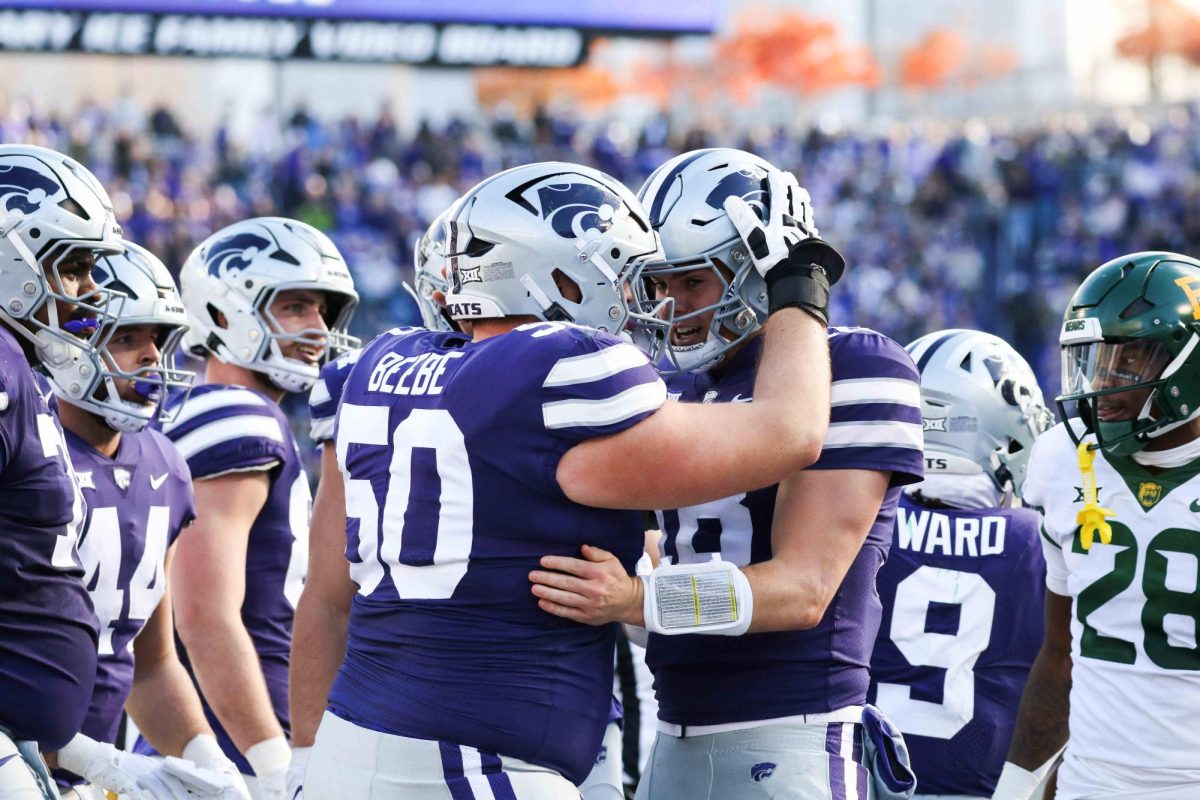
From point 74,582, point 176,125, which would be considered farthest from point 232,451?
point 176,125

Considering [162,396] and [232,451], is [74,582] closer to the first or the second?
[162,396]

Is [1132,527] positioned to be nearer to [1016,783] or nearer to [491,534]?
[1016,783]

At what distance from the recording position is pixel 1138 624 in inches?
134

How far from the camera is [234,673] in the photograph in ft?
14.1

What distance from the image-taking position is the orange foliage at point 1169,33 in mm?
49656

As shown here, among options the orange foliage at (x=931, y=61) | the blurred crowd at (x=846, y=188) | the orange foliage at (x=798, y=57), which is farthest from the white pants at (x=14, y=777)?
the orange foliage at (x=931, y=61)

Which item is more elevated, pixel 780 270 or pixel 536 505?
pixel 780 270

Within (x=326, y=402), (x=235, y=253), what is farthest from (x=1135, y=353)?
(x=235, y=253)

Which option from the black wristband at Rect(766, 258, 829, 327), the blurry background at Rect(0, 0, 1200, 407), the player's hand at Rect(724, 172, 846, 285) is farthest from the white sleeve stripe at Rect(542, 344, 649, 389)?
the blurry background at Rect(0, 0, 1200, 407)

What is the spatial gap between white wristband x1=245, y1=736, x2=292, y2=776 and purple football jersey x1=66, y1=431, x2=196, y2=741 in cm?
50

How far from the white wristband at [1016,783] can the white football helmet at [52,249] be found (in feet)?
8.14

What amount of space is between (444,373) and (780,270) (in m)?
0.73

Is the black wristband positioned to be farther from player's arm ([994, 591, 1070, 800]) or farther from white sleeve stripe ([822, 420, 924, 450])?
player's arm ([994, 591, 1070, 800])

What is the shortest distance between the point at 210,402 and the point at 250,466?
264 mm
